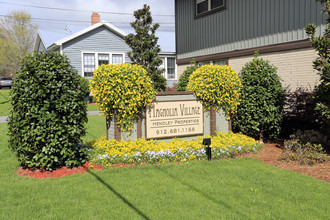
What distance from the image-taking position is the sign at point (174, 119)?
765 cm

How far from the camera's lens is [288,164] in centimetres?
656

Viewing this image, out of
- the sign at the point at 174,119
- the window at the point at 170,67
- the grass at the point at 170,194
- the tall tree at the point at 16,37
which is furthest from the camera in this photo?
the tall tree at the point at 16,37

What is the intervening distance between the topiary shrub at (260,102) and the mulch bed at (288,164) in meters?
0.66

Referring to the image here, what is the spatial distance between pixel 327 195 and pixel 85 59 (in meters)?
20.5

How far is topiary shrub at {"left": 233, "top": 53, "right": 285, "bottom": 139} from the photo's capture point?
8062 mm

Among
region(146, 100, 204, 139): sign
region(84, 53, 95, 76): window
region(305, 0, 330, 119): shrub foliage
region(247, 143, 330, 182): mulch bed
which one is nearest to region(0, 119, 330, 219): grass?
region(247, 143, 330, 182): mulch bed

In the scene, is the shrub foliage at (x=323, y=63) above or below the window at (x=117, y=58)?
below

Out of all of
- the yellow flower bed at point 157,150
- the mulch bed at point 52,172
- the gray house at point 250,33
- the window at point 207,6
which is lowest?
the mulch bed at point 52,172

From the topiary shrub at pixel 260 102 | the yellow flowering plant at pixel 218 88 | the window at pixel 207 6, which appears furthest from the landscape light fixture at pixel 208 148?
the window at pixel 207 6

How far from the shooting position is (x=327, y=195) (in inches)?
186

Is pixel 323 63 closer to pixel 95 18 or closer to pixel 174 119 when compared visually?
pixel 174 119

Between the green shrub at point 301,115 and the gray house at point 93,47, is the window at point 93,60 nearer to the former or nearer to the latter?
the gray house at point 93,47

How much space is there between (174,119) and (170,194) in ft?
11.1

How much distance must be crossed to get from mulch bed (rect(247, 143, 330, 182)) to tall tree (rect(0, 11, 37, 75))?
1743 inches
